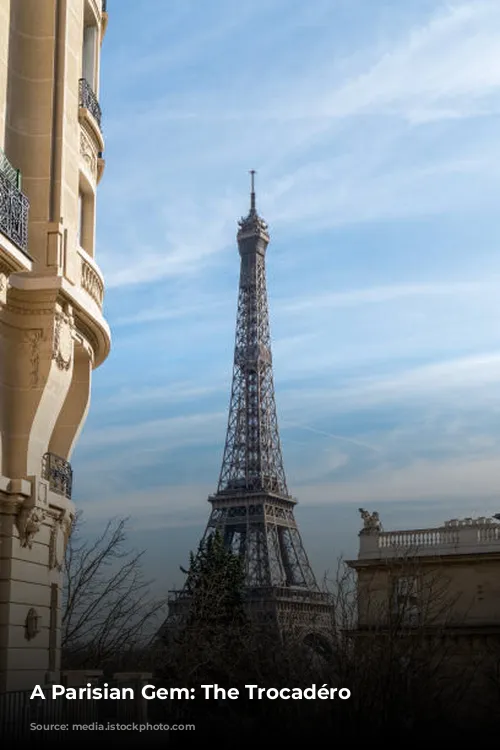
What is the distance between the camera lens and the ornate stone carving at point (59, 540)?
22.0 metres

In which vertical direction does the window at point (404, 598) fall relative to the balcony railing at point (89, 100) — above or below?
below

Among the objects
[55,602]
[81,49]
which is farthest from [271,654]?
[81,49]

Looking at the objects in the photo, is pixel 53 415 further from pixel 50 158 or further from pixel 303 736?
→ pixel 303 736

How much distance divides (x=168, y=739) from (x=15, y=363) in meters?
7.95

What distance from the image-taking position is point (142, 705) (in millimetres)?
23328

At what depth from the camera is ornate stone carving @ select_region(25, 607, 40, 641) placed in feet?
68.0

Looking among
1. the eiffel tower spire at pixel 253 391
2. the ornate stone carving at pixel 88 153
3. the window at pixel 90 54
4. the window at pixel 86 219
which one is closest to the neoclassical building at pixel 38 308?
the ornate stone carving at pixel 88 153

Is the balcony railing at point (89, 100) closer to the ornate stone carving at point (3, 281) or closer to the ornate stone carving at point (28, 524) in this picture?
the ornate stone carving at point (3, 281)

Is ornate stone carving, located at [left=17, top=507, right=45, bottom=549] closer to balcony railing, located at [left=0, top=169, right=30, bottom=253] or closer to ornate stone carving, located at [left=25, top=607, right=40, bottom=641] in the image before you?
ornate stone carving, located at [left=25, top=607, right=40, bottom=641]

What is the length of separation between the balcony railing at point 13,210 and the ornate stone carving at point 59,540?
5605 mm

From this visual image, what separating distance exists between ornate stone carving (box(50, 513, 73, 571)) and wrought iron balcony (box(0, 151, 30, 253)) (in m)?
5.60

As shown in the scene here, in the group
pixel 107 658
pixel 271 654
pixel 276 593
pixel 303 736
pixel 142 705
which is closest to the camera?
pixel 303 736

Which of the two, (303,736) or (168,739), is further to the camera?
(168,739)

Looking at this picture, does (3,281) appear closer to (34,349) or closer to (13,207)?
(13,207)
